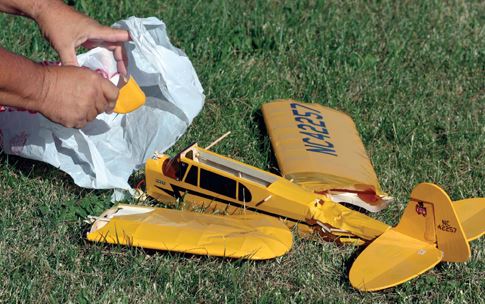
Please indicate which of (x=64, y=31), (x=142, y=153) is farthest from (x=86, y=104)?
(x=142, y=153)

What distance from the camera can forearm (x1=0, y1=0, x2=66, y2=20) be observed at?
4410 millimetres

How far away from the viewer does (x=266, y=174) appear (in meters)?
4.45

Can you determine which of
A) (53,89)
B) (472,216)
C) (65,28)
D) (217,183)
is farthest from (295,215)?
(65,28)

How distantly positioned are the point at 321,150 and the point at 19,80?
1842 millimetres

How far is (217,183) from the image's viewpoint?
4.43 metres

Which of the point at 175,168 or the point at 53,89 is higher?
the point at 53,89

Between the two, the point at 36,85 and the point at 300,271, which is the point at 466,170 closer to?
the point at 300,271

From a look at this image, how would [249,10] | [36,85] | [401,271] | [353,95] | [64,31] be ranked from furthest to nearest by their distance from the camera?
1. [249,10]
2. [353,95]
3. [64,31]
4. [401,271]
5. [36,85]

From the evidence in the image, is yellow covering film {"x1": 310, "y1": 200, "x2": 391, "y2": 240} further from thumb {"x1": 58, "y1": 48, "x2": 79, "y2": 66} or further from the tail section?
thumb {"x1": 58, "y1": 48, "x2": 79, "y2": 66}

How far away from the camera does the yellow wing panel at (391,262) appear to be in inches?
154

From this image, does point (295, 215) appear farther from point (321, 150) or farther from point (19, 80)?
point (19, 80)

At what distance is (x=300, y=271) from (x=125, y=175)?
1.12m

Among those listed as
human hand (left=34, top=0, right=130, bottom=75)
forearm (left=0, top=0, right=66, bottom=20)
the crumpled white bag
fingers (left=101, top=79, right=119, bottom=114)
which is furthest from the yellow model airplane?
forearm (left=0, top=0, right=66, bottom=20)

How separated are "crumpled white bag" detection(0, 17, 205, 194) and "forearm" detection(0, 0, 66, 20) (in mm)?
436
